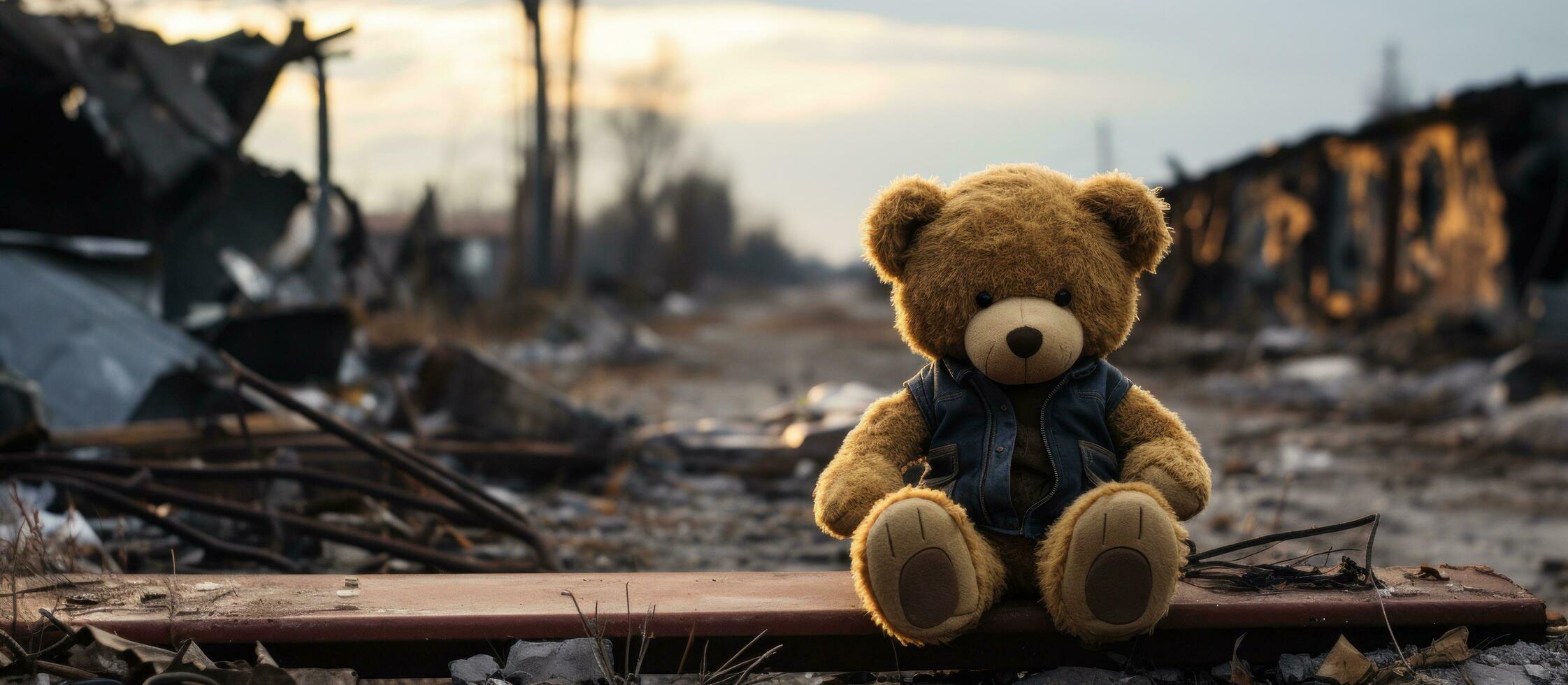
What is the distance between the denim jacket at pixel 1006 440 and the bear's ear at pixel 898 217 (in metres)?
0.25

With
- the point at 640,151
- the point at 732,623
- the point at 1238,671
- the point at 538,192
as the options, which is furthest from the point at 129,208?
the point at 640,151

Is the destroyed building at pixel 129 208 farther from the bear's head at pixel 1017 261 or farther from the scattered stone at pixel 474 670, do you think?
the bear's head at pixel 1017 261

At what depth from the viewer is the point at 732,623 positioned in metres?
2.17

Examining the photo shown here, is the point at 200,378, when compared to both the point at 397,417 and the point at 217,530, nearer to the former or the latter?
the point at 397,417

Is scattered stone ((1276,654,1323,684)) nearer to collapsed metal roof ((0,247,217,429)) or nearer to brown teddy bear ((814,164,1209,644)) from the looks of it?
brown teddy bear ((814,164,1209,644))

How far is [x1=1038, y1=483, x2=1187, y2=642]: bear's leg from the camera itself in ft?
6.27

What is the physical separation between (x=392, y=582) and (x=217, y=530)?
1971 millimetres

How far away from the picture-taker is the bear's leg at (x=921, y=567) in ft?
6.39

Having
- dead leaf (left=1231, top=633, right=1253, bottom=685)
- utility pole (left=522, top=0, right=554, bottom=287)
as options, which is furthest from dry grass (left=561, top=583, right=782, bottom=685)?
utility pole (left=522, top=0, right=554, bottom=287)

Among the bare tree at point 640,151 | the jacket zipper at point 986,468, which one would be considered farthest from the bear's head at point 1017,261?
the bare tree at point 640,151

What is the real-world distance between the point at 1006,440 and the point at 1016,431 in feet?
0.11

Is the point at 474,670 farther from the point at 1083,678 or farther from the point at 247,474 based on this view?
the point at 247,474

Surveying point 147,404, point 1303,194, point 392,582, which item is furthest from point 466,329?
point 392,582

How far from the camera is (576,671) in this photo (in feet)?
7.04
